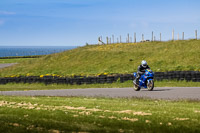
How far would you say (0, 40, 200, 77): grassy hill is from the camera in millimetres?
38500

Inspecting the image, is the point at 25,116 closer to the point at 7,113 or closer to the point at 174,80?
the point at 7,113

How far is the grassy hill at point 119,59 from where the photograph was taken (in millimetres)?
38500

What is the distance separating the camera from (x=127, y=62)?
41.8 metres

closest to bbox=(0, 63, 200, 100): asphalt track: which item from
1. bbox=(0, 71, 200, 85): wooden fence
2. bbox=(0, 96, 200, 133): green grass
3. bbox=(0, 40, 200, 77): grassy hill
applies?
bbox=(0, 71, 200, 85): wooden fence

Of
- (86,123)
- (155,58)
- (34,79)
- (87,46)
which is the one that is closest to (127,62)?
(155,58)

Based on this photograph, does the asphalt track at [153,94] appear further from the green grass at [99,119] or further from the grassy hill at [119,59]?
the grassy hill at [119,59]

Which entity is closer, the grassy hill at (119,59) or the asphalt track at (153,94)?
the asphalt track at (153,94)

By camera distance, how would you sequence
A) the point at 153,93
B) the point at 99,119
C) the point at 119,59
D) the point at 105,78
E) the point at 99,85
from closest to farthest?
A: the point at 99,119 → the point at 153,93 → the point at 99,85 → the point at 105,78 → the point at 119,59

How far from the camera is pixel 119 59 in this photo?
44.4 metres

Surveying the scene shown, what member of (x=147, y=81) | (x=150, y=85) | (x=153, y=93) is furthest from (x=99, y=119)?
(x=147, y=81)

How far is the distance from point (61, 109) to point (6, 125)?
10.8 feet

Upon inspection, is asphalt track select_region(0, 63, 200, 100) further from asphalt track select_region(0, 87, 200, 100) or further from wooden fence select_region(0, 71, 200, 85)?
wooden fence select_region(0, 71, 200, 85)

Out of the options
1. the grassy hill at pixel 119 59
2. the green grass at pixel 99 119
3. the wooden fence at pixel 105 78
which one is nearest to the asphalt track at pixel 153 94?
the wooden fence at pixel 105 78

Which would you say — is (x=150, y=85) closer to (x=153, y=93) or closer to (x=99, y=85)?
(x=153, y=93)
